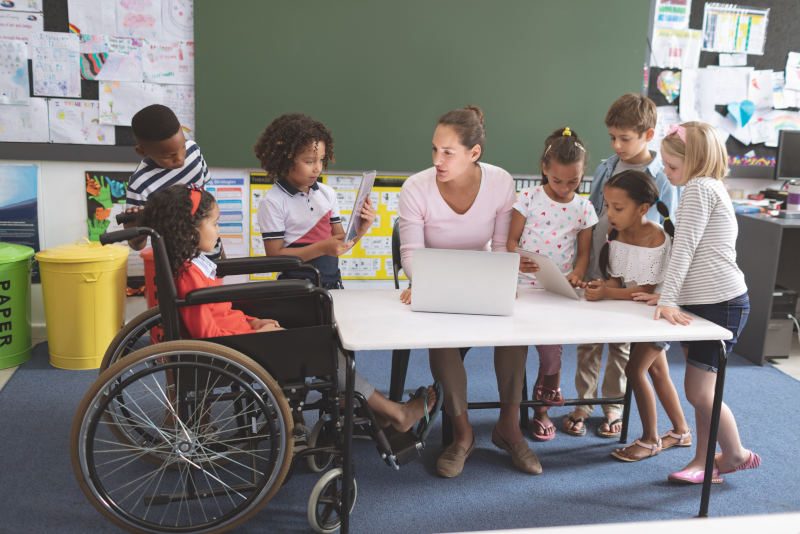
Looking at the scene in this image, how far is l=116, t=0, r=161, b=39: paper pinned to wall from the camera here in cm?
326

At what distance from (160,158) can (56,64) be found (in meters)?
1.35

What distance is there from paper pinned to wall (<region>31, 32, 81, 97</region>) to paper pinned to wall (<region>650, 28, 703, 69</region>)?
3.01 m

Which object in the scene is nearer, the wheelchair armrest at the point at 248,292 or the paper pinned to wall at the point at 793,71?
the wheelchair armrest at the point at 248,292

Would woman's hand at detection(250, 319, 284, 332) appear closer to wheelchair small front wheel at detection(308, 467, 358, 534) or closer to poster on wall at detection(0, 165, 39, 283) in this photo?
wheelchair small front wheel at detection(308, 467, 358, 534)

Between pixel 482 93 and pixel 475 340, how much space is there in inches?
81.7

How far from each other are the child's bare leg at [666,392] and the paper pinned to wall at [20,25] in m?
3.05

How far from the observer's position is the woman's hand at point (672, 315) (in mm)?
2066

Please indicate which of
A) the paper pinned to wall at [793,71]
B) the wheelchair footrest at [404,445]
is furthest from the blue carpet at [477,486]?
the paper pinned to wall at [793,71]

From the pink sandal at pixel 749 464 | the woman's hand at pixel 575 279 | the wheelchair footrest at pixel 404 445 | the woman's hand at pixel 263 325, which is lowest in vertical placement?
the pink sandal at pixel 749 464

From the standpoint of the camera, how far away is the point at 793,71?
13.4 ft

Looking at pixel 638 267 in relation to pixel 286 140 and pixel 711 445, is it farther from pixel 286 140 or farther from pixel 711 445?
pixel 286 140

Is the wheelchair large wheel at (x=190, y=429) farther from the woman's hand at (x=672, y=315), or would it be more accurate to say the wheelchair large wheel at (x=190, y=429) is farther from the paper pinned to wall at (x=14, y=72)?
the paper pinned to wall at (x=14, y=72)

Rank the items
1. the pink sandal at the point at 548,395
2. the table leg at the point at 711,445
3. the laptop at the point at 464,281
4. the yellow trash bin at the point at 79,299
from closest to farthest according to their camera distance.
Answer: the laptop at the point at 464,281
the table leg at the point at 711,445
the pink sandal at the point at 548,395
the yellow trash bin at the point at 79,299

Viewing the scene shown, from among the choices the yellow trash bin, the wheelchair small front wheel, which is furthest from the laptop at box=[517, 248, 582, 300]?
the yellow trash bin
